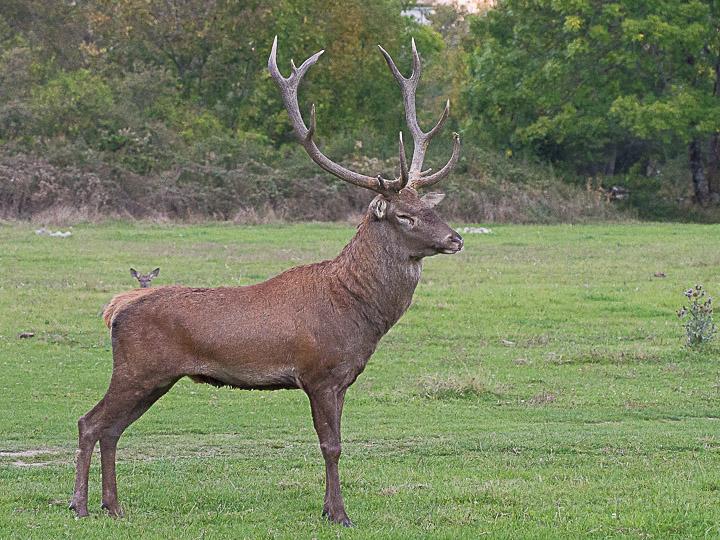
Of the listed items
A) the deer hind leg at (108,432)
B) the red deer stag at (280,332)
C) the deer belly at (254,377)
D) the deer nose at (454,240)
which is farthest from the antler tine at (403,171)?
the deer hind leg at (108,432)

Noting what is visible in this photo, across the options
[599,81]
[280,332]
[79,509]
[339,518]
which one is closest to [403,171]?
[280,332]

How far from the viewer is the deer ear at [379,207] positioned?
323 inches

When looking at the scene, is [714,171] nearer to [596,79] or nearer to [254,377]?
[596,79]

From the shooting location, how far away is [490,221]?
36.5 metres

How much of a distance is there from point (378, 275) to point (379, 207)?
46cm

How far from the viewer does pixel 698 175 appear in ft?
133

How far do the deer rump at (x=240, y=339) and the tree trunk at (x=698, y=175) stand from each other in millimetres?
34291

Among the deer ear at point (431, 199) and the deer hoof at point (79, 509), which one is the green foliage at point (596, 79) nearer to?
the deer ear at point (431, 199)

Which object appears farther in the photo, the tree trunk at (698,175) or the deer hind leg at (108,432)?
the tree trunk at (698,175)

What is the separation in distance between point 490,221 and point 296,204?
583cm

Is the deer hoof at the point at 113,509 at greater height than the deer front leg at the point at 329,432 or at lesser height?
lesser

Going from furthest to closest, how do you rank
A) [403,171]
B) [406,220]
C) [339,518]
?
[406,220] < [403,171] < [339,518]

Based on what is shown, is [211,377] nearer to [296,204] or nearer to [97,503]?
[97,503]

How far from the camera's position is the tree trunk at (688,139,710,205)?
40.3m
